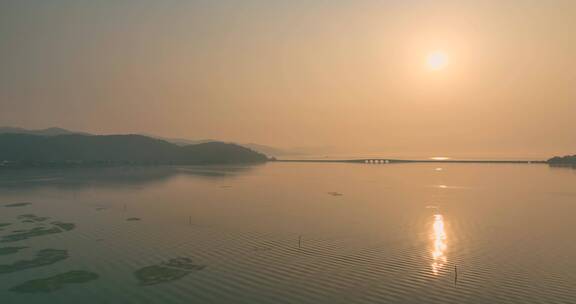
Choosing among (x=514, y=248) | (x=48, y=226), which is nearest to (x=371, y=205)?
(x=514, y=248)

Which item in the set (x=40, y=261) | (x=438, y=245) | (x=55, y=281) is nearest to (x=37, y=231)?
(x=40, y=261)

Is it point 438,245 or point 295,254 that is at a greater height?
point 438,245

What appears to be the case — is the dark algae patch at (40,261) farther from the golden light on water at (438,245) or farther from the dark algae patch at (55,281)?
the golden light on water at (438,245)

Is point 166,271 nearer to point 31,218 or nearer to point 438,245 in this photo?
point 438,245

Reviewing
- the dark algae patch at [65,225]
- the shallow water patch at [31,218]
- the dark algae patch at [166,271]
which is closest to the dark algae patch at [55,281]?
the dark algae patch at [166,271]

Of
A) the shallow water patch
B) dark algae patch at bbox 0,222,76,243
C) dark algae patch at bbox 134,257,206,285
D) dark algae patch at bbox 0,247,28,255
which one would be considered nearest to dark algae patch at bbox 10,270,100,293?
dark algae patch at bbox 134,257,206,285
